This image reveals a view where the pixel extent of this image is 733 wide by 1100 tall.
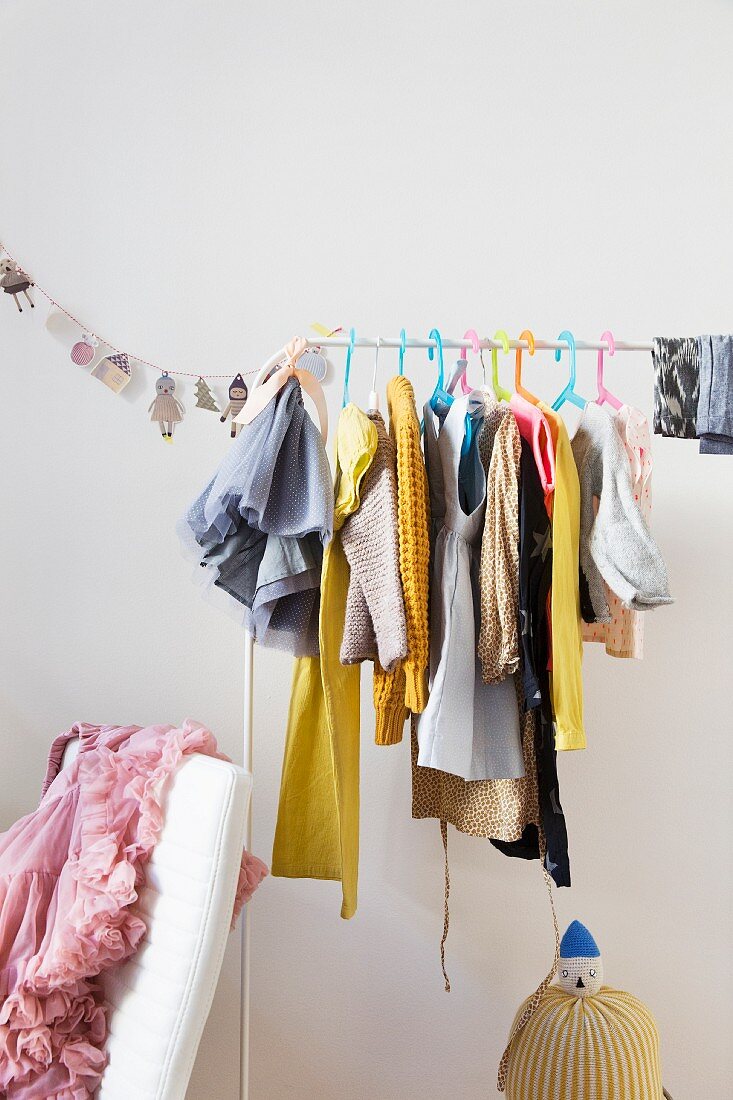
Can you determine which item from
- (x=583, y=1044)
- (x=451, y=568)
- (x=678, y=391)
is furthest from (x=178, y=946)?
(x=678, y=391)

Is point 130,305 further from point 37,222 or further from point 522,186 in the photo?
point 522,186

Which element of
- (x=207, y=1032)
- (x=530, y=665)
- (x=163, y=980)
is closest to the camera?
(x=163, y=980)

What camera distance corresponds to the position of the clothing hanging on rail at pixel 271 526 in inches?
59.5

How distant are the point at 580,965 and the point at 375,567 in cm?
91

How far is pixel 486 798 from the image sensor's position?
1.59m

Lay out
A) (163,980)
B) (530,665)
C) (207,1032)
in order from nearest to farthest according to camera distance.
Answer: (163,980) → (530,665) → (207,1032)

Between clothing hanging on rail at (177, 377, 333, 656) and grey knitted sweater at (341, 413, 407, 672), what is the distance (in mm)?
60

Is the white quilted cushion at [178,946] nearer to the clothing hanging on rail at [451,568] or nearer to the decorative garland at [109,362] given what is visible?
the clothing hanging on rail at [451,568]

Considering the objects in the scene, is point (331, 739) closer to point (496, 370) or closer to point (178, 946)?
point (178, 946)

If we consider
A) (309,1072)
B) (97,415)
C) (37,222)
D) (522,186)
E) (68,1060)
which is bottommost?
(309,1072)

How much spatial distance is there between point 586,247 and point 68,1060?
1.89m

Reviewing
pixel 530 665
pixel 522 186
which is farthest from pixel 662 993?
pixel 522 186

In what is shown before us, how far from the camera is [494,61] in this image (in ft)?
7.11

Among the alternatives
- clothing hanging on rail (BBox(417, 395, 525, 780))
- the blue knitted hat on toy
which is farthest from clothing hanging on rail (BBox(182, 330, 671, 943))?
the blue knitted hat on toy
